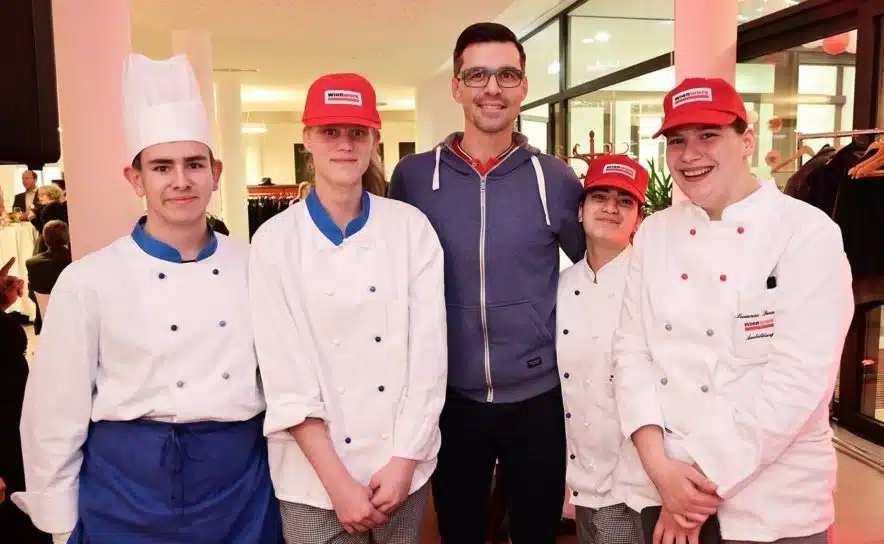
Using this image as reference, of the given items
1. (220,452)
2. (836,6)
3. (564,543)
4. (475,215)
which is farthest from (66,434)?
(836,6)

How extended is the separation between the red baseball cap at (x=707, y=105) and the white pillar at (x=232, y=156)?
28.2 feet

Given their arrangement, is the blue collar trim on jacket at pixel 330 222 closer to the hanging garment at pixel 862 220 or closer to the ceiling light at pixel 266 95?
the hanging garment at pixel 862 220

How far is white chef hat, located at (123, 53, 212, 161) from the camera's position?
5.10ft

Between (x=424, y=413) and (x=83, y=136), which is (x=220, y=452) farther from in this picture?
(x=83, y=136)

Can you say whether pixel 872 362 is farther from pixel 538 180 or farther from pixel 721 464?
pixel 721 464

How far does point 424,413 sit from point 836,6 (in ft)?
12.4

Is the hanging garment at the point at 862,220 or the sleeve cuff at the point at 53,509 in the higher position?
the hanging garment at the point at 862,220

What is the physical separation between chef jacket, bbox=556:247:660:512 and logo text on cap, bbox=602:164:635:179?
0.69 ft

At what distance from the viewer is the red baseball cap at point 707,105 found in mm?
1411

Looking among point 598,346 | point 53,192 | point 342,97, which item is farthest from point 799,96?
point 53,192

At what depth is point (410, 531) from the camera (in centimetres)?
164

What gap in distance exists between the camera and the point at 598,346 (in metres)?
1.79

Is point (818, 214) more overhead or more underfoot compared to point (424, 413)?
more overhead

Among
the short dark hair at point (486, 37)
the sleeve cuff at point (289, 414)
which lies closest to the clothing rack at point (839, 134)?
the short dark hair at point (486, 37)
